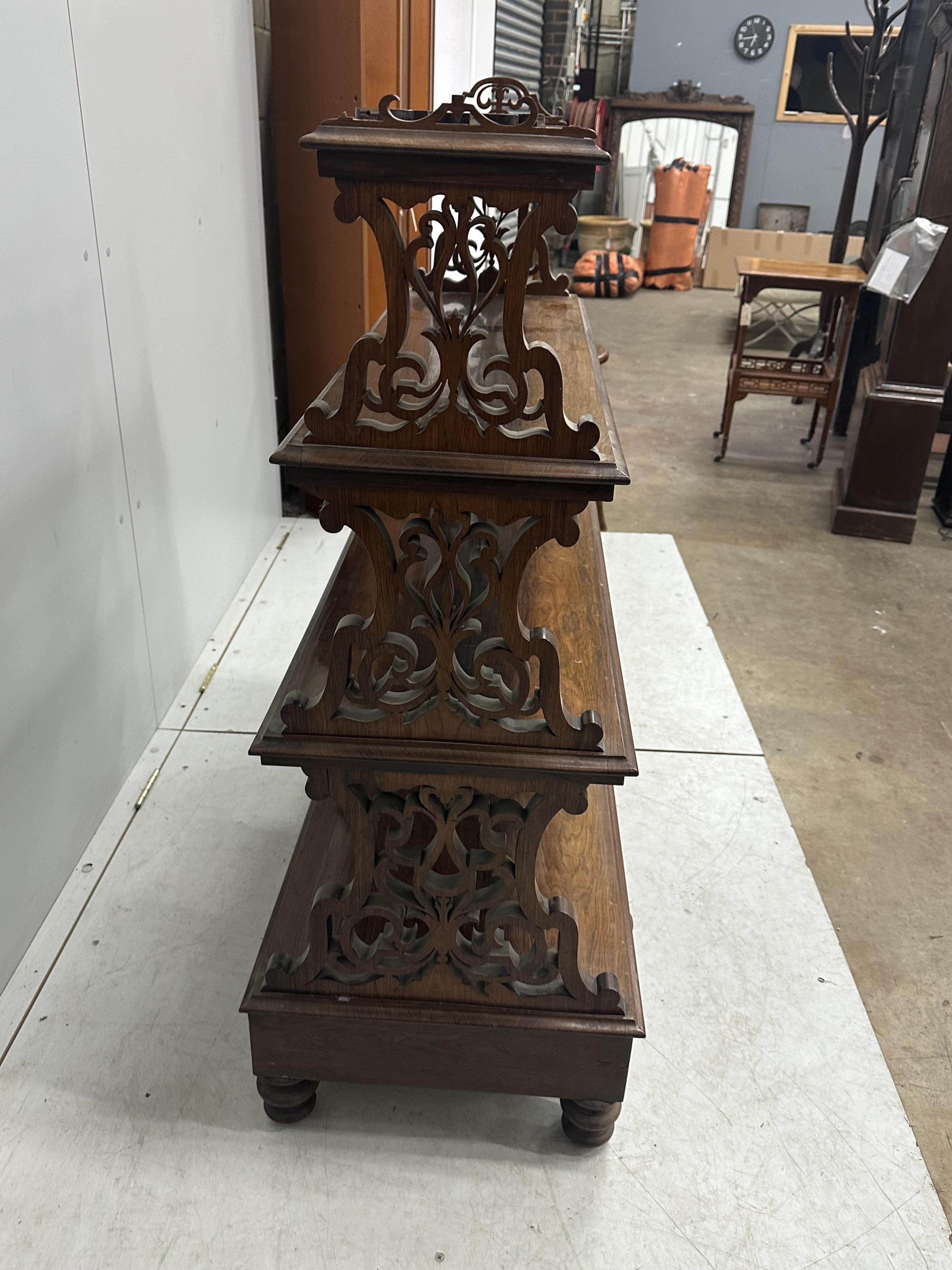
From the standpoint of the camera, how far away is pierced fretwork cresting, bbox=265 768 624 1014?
1.33 metres

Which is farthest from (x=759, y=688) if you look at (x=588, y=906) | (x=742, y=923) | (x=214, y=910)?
(x=214, y=910)

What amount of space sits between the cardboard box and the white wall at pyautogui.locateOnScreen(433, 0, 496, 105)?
3345mm

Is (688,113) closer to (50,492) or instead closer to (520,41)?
(520,41)

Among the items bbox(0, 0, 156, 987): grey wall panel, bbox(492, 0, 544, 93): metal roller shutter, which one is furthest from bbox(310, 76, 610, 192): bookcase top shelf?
bbox(492, 0, 544, 93): metal roller shutter

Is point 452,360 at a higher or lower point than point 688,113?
lower

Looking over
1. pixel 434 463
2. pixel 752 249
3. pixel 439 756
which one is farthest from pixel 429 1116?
pixel 752 249

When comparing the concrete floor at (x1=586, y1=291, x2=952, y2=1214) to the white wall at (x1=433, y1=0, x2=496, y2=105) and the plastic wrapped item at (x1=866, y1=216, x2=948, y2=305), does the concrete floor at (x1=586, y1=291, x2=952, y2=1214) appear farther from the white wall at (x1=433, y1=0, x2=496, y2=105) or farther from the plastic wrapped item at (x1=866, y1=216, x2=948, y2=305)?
the white wall at (x1=433, y1=0, x2=496, y2=105)

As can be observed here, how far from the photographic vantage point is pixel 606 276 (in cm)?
905

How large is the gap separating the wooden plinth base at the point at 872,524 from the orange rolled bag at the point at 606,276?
556 cm

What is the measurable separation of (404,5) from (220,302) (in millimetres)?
1554

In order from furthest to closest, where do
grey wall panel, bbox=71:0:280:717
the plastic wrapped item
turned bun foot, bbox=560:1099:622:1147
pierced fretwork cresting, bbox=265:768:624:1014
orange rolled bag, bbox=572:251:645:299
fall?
orange rolled bag, bbox=572:251:645:299 → the plastic wrapped item → grey wall panel, bbox=71:0:280:717 → turned bun foot, bbox=560:1099:622:1147 → pierced fretwork cresting, bbox=265:768:624:1014

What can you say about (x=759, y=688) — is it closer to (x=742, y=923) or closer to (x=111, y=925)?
(x=742, y=923)

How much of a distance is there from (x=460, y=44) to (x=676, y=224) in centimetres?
524

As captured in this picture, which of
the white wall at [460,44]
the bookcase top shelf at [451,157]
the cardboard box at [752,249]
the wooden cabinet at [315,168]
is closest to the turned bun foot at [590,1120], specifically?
the bookcase top shelf at [451,157]
